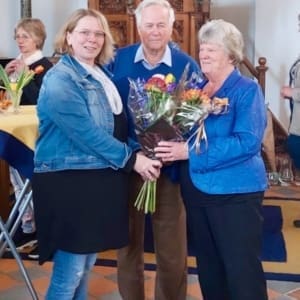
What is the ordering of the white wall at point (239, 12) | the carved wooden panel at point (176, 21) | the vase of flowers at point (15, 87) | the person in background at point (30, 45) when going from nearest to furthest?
the vase of flowers at point (15, 87) → the person in background at point (30, 45) → the carved wooden panel at point (176, 21) → the white wall at point (239, 12)

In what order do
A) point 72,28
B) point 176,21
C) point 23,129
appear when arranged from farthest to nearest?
point 176,21 < point 23,129 < point 72,28

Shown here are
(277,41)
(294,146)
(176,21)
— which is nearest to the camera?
(294,146)

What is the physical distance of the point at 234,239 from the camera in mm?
2258

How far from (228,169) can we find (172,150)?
0.68ft

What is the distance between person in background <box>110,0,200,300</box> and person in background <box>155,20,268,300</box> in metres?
0.30

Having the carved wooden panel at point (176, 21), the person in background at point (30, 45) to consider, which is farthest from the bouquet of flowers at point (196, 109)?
the carved wooden panel at point (176, 21)

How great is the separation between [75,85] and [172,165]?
1.94ft

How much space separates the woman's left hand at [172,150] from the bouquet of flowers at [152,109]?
0.02 metres

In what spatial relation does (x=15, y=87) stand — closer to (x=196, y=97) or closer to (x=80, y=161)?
(x=80, y=161)

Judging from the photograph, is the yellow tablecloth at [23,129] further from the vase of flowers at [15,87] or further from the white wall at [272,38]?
the white wall at [272,38]

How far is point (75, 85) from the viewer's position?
2123 mm

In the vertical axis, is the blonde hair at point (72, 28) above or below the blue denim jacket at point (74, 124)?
above

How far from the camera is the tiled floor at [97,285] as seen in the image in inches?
124

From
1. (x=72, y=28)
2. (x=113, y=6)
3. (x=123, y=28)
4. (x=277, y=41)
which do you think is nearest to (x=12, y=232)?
(x=72, y=28)
